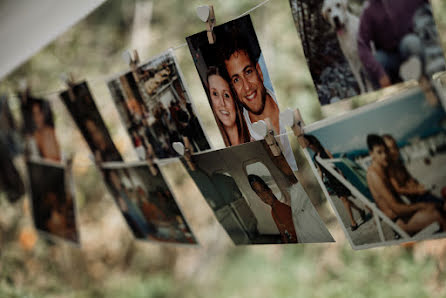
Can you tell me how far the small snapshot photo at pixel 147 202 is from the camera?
104 centimetres

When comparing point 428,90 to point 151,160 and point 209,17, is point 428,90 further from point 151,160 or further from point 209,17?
point 151,160

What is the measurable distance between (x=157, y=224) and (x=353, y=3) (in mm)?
753

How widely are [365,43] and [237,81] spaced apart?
25 centimetres

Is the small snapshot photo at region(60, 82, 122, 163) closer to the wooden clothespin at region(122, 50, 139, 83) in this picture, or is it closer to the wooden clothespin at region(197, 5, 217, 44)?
the wooden clothespin at region(122, 50, 139, 83)

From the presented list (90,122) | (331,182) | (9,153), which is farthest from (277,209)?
(9,153)

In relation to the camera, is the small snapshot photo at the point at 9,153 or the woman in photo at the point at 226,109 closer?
the woman in photo at the point at 226,109

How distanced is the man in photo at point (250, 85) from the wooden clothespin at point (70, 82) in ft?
1.69

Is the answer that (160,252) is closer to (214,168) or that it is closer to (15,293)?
(15,293)

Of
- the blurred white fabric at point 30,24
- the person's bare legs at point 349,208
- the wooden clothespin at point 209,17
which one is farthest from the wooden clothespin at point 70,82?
the person's bare legs at point 349,208

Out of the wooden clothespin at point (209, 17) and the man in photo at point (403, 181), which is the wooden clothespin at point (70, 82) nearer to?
the wooden clothespin at point (209, 17)

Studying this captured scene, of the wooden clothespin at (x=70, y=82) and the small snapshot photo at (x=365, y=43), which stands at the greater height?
the wooden clothespin at (x=70, y=82)

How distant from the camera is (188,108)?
87cm

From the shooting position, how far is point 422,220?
63 cm

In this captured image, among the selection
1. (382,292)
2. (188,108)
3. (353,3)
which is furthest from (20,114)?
(382,292)
